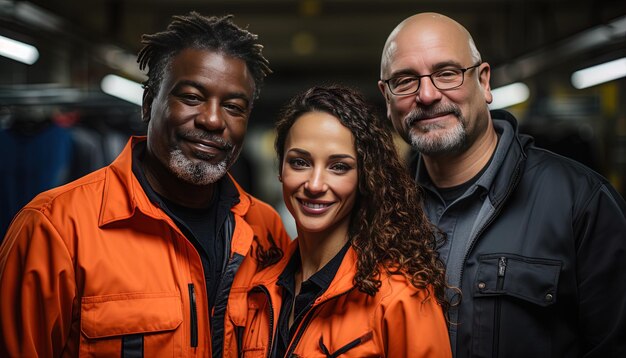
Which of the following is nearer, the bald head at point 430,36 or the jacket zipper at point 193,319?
the jacket zipper at point 193,319

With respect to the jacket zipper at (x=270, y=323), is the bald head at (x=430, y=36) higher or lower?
higher

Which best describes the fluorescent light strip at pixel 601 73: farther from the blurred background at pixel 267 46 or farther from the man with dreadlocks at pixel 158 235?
the man with dreadlocks at pixel 158 235

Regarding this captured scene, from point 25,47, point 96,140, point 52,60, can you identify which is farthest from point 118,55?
point 25,47

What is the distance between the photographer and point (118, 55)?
658 centimetres

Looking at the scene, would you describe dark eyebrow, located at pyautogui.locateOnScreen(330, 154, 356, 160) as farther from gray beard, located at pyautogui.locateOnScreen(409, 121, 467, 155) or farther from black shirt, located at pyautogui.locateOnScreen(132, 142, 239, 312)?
black shirt, located at pyautogui.locateOnScreen(132, 142, 239, 312)

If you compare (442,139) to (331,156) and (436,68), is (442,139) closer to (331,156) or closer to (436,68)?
(436,68)

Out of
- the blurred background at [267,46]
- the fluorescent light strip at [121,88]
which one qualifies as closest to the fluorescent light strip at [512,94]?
the blurred background at [267,46]

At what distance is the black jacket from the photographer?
6.36 ft

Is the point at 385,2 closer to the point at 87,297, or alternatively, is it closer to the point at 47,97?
the point at 47,97

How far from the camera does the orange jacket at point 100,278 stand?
1.90 meters

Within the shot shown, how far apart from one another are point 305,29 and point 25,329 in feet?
25.5

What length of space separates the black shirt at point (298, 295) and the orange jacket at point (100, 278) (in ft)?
0.76

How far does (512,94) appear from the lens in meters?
6.86

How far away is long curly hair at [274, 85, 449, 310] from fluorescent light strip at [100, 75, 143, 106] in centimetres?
412
